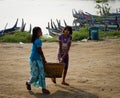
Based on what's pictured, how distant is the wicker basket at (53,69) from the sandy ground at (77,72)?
1.12 feet

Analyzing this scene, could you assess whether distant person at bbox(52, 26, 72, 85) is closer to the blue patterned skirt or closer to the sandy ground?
the sandy ground

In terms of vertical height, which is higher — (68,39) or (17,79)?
(68,39)

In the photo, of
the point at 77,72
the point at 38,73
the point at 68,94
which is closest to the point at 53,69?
the point at 38,73

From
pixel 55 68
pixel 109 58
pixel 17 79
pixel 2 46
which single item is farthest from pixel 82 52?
pixel 55 68

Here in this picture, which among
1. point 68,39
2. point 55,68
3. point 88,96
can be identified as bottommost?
point 88,96

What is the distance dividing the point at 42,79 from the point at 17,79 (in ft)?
4.57

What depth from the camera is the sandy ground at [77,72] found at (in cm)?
696

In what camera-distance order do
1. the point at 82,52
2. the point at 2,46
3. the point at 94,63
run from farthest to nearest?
the point at 2,46 → the point at 82,52 → the point at 94,63

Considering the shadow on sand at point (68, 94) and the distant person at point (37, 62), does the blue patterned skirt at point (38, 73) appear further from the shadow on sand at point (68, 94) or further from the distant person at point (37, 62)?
the shadow on sand at point (68, 94)

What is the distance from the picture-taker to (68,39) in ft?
24.6

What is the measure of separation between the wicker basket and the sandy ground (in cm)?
34

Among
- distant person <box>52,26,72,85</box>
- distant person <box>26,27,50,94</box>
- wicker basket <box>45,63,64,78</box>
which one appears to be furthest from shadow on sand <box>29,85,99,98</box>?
distant person <box>52,26,72,85</box>

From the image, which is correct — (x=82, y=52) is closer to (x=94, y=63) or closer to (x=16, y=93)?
(x=94, y=63)

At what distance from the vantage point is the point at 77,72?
344 inches
